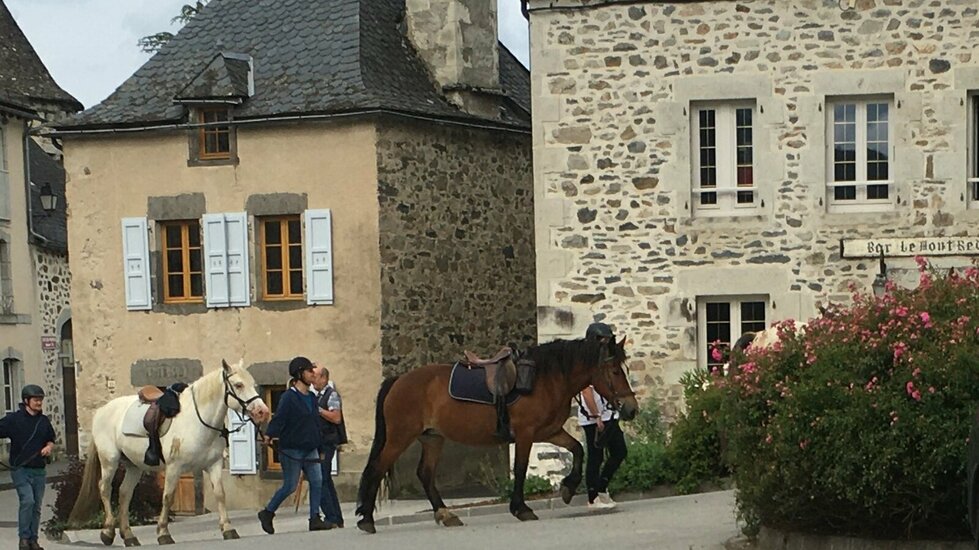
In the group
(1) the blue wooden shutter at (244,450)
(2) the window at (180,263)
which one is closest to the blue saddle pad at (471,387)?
(1) the blue wooden shutter at (244,450)

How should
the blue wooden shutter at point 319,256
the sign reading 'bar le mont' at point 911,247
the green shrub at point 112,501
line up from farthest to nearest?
the blue wooden shutter at point 319,256
the sign reading 'bar le mont' at point 911,247
the green shrub at point 112,501

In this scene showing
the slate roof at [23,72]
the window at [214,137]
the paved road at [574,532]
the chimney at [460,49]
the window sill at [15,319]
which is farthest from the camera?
the slate roof at [23,72]

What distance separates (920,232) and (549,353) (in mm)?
7453

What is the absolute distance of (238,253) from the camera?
25984 mm

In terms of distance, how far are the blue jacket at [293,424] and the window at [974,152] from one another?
8.91 meters

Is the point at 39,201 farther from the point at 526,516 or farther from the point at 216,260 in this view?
the point at 526,516

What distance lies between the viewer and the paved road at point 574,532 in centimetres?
1312

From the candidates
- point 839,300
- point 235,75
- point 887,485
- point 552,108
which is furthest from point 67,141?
point 887,485

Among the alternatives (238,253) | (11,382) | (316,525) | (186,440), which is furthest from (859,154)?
(11,382)

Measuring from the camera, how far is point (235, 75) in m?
26.2

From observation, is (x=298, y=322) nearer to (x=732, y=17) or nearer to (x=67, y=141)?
(x=67, y=141)

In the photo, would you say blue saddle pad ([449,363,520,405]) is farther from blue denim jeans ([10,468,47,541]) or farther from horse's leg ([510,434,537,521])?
blue denim jeans ([10,468,47,541])

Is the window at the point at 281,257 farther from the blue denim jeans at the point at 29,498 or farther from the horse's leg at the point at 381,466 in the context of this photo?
the horse's leg at the point at 381,466

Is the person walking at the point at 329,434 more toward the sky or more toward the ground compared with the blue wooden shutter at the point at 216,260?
more toward the ground
